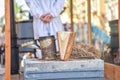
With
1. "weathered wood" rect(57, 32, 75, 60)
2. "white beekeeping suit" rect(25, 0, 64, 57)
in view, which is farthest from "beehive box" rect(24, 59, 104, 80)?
"white beekeeping suit" rect(25, 0, 64, 57)

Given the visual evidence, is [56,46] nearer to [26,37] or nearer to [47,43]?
[47,43]

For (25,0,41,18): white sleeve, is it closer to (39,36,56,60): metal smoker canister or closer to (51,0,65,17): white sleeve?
(51,0,65,17): white sleeve

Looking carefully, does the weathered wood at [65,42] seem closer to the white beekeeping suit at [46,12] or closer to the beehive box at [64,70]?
the beehive box at [64,70]

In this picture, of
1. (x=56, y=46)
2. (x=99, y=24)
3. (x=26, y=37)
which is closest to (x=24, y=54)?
(x=26, y=37)

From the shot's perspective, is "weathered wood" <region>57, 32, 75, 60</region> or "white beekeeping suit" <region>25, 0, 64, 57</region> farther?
"white beekeeping suit" <region>25, 0, 64, 57</region>

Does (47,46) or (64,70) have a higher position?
(47,46)

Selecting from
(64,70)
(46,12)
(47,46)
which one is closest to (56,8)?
(46,12)

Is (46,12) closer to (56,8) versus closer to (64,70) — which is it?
(56,8)

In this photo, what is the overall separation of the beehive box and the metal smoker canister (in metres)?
0.28

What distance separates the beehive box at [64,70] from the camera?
2496mm

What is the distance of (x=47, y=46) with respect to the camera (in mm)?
2809

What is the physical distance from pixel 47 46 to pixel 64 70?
365 millimetres

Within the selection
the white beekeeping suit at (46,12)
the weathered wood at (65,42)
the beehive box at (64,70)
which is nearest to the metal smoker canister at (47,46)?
the weathered wood at (65,42)

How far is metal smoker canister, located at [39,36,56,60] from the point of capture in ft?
9.19
